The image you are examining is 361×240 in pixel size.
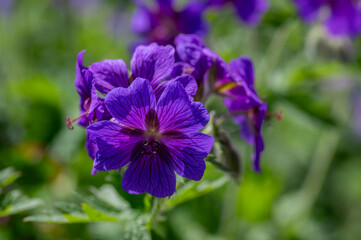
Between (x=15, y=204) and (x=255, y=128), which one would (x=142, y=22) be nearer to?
(x=255, y=128)

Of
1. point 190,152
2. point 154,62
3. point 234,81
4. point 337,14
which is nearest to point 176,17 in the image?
point 337,14

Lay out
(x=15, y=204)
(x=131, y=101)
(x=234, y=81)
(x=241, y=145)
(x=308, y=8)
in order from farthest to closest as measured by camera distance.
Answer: (x=241, y=145), (x=308, y=8), (x=234, y=81), (x=15, y=204), (x=131, y=101)

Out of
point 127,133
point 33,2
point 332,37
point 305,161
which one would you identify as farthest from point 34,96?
point 305,161

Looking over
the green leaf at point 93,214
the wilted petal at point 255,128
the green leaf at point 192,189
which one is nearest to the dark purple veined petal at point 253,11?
the wilted petal at point 255,128

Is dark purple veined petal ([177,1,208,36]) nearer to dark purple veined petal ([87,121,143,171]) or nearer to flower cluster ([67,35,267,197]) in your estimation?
flower cluster ([67,35,267,197])

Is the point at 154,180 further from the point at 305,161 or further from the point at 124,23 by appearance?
the point at 124,23
